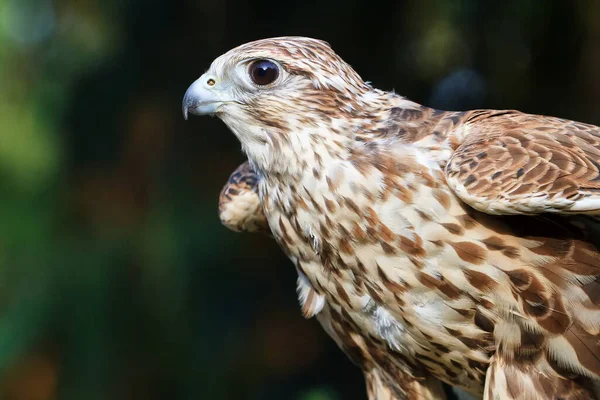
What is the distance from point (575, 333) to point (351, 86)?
81 cm

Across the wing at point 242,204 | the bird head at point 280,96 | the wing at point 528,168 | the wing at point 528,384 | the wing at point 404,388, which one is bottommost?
the wing at point 404,388

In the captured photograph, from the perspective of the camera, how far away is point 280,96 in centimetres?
159

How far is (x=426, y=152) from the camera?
5.04ft

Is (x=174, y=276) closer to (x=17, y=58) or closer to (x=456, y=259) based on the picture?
(x=17, y=58)

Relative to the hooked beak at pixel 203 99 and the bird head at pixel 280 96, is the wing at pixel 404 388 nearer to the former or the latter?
the bird head at pixel 280 96

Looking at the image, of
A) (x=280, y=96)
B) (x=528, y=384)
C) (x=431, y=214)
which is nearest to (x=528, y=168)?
(x=431, y=214)

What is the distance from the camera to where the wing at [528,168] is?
1313 millimetres

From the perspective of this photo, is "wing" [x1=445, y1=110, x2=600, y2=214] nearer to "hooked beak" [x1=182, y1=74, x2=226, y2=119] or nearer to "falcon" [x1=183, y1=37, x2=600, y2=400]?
"falcon" [x1=183, y1=37, x2=600, y2=400]

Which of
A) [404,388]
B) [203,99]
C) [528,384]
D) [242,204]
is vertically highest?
[203,99]

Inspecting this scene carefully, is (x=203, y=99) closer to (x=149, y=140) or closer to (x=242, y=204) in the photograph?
(x=242, y=204)

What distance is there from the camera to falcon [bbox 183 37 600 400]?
4.71 ft

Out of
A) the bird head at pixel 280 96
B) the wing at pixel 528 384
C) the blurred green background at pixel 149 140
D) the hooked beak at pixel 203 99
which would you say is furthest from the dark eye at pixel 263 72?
the blurred green background at pixel 149 140

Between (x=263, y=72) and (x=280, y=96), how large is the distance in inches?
3.0

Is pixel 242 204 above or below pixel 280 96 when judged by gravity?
below
